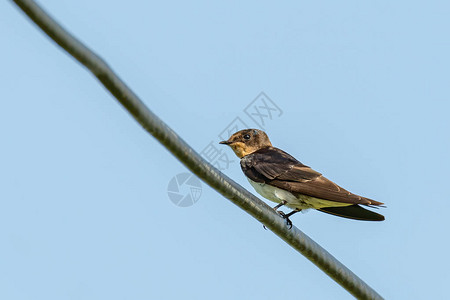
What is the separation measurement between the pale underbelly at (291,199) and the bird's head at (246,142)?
39.7 inches


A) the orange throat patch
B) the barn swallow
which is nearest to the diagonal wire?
the barn swallow

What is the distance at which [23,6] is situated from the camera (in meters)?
1.56

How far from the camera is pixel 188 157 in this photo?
7.77ft

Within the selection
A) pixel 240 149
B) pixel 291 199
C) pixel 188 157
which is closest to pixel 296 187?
pixel 291 199

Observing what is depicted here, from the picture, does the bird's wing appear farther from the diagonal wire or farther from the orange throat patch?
the diagonal wire

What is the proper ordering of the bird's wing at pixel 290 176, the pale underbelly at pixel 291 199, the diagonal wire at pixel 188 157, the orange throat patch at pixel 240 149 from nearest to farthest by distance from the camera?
the diagonal wire at pixel 188 157 → the bird's wing at pixel 290 176 → the pale underbelly at pixel 291 199 → the orange throat patch at pixel 240 149

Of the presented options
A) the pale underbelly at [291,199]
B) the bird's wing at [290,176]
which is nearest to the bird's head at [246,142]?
the bird's wing at [290,176]

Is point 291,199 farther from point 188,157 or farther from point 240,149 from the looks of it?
point 188,157

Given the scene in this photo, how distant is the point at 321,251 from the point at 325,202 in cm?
210

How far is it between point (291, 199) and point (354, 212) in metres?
0.56

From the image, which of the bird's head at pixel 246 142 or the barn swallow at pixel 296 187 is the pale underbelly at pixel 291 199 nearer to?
the barn swallow at pixel 296 187

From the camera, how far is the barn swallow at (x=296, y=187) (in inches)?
209

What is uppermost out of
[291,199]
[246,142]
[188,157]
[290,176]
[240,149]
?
[246,142]

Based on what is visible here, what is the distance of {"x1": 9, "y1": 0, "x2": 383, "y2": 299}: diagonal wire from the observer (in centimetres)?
161
